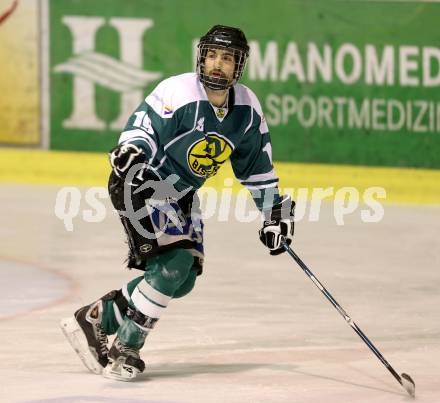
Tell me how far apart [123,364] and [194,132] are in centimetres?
82

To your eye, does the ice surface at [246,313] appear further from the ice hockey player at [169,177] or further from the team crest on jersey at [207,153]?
the team crest on jersey at [207,153]

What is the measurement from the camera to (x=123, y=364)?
5055mm

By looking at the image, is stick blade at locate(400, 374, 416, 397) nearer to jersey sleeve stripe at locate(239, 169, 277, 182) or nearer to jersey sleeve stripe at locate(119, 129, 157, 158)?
jersey sleeve stripe at locate(239, 169, 277, 182)

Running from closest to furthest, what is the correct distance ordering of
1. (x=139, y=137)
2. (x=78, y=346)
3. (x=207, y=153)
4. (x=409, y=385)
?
(x=409, y=385) < (x=139, y=137) < (x=207, y=153) < (x=78, y=346)

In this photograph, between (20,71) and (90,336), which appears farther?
(20,71)

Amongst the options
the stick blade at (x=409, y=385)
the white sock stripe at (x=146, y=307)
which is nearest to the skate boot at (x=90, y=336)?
the white sock stripe at (x=146, y=307)

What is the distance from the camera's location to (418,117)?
30.0ft

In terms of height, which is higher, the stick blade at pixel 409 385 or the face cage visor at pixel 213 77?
the face cage visor at pixel 213 77

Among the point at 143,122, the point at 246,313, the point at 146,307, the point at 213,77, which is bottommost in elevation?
the point at 246,313

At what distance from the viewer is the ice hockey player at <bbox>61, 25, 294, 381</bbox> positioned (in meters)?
5.00

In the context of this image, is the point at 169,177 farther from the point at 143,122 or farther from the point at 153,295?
the point at 153,295

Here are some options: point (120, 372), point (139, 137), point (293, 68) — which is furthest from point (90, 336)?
point (293, 68)

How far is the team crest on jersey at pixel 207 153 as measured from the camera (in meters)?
5.10

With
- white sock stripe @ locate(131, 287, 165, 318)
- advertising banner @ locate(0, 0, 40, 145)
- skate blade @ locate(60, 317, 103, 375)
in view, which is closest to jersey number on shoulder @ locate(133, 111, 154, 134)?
white sock stripe @ locate(131, 287, 165, 318)
